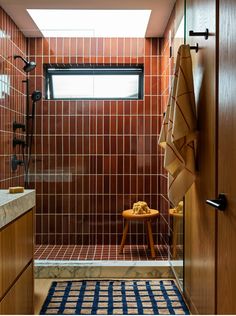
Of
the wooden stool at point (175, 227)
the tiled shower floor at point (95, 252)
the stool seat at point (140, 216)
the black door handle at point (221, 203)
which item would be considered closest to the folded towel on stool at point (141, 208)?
the stool seat at point (140, 216)

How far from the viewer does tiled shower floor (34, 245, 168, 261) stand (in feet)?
11.0

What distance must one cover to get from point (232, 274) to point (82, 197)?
2620 mm

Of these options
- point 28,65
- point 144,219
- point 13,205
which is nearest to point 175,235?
point 144,219

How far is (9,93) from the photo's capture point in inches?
133

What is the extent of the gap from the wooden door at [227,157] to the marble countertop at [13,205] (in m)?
1.04

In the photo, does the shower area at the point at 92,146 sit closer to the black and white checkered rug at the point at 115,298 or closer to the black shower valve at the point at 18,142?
the black shower valve at the point at 18,142

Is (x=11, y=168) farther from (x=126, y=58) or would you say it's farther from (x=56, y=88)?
(x=126, y=58)

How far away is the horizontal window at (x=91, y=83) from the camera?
3.97 metres

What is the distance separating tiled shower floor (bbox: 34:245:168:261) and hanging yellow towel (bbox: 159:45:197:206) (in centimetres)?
135

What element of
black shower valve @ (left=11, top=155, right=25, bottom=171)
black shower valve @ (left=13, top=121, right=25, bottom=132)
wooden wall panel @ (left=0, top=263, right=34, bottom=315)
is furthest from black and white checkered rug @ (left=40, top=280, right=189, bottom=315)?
black shower valve @ (left=13, top=121, right=25, bottom=132)

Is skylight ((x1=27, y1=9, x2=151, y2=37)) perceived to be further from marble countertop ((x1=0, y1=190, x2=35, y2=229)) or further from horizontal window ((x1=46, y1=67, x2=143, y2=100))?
marble countertop ((x1=0, y1=190, x2=35, y2=229))

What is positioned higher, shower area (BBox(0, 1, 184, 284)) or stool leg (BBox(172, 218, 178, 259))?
shower area (BBox(0, 1, 184, 284))

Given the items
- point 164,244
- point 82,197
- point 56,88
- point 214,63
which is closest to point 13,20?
point 56,88

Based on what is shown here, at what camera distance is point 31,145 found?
3881mm
